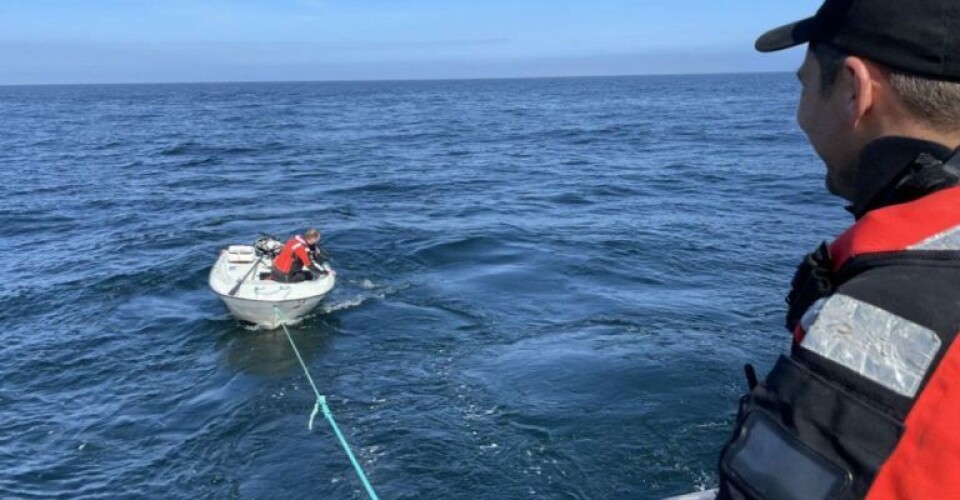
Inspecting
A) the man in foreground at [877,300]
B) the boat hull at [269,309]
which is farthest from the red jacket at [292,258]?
the man in foreground at [877,300]

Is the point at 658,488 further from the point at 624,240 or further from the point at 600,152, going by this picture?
the point at 600,152

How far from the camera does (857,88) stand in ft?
5.03

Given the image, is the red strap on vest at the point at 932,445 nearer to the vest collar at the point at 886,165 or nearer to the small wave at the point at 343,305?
the vest collar at the point at 886,165

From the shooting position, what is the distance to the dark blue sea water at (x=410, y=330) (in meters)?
10.2

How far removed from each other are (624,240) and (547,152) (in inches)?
888

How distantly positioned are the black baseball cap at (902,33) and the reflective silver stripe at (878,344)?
0.50 metres

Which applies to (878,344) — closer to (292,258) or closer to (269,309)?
(269,309)

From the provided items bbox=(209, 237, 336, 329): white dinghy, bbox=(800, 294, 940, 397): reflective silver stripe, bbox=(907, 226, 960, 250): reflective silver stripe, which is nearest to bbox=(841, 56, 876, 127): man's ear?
bbox=(907, 226, 960, 250): reflective silver stripe

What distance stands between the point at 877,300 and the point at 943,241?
0.17m

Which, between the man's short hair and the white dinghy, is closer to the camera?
the man's short hair

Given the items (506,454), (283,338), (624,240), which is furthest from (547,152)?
(506,454)

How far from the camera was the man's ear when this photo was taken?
4.98 feet

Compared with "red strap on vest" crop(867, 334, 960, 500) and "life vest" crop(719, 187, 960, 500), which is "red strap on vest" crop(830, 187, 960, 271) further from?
"red strap on vest" crop(867, 334, 960, 500)

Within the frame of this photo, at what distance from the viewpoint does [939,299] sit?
1231 millimetres
